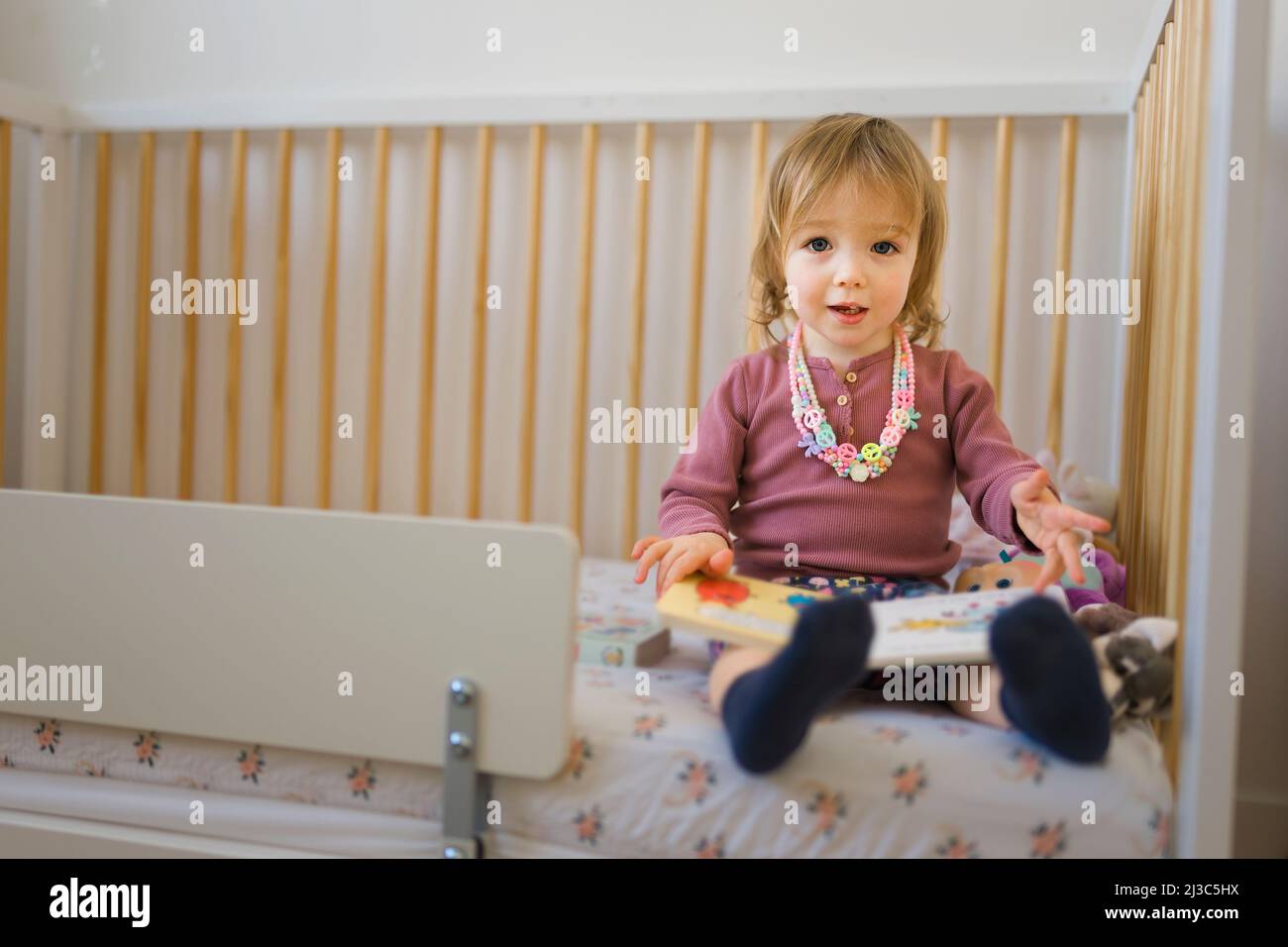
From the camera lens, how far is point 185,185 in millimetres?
1647

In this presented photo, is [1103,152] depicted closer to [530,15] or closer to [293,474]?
[530,15]

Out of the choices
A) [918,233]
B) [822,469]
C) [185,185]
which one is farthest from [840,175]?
[185,185]

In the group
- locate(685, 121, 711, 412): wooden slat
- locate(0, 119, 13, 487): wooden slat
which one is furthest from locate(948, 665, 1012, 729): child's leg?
locate(0, 119, 13, 487): wooden slat

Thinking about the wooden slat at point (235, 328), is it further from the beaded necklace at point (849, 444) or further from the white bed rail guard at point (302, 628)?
the beaded necklace at point (849, 444)

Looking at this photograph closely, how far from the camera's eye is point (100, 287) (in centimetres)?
162

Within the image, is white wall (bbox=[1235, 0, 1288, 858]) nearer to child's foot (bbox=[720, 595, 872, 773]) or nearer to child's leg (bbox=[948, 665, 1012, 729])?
child's leg (bbox=[948, 665, 1012, 729])

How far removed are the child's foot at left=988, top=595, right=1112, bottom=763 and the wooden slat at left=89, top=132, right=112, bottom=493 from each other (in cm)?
143

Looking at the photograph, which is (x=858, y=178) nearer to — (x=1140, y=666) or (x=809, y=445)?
(x=809, y=445)

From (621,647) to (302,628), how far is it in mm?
269

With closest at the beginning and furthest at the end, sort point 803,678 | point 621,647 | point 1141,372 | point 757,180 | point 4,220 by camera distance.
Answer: point 803,678
point 621,647
point 1141,372
point 757,180
point 4,220

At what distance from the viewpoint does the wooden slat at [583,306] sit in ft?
4.70

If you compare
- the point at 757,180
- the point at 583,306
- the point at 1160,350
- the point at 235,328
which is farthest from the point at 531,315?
the point at 1160,350

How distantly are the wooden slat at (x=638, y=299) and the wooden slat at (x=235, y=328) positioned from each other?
1.89ft
